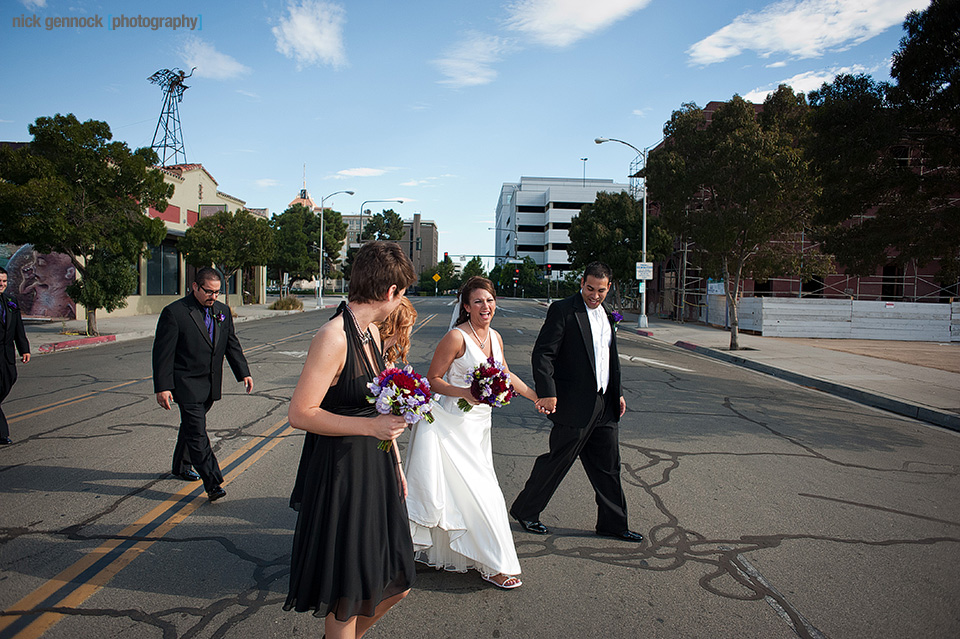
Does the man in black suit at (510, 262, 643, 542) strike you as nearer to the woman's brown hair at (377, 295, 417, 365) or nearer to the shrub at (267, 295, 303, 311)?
the woman's brown hair at (377, 295, 417, 365)

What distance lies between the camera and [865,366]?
14.7 m

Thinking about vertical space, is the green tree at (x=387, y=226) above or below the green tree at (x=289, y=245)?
above

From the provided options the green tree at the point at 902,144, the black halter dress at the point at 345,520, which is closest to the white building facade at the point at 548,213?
the green tree at the point at 902,144

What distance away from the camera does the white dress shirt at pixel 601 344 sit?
425 cm

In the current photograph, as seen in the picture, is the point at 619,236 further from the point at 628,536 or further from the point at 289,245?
the point at 628,536

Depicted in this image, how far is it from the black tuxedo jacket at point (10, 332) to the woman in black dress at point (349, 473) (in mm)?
5972

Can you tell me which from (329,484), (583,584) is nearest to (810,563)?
(583,584)

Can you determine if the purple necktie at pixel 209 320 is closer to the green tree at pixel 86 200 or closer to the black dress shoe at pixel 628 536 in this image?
the black dress shoe at pixel 628 536

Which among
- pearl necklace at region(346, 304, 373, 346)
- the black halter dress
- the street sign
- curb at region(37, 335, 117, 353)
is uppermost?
the street sign

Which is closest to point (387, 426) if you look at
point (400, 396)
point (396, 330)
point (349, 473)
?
point (400, 396)

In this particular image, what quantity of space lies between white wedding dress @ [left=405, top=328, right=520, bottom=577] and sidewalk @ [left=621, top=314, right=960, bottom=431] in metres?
8.70

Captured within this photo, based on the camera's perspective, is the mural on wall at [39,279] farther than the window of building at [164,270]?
No

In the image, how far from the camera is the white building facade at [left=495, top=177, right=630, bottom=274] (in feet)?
302

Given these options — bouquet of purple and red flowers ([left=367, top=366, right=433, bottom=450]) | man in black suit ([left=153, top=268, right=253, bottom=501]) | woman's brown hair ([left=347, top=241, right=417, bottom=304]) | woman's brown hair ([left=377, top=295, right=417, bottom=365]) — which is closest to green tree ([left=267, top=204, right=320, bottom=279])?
man in black suit ([left=153, top=268, right=253, bottom=501])
